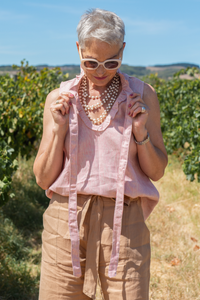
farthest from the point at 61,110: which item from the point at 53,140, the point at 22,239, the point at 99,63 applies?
the point at 22,239

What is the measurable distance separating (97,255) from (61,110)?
25.6 inches

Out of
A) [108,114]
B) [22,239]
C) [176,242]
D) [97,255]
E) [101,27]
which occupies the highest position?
[101,27]

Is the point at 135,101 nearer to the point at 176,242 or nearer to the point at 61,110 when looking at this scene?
the point at 61,110

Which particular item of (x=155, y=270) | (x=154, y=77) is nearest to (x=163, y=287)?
(x=155, y=270)

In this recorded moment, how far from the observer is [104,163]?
1501 mm

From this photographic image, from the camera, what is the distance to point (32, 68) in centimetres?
794

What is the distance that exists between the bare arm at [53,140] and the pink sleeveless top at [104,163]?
36 mm

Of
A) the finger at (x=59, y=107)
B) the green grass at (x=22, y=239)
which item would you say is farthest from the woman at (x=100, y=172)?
the green grass at (x=22, y=239)

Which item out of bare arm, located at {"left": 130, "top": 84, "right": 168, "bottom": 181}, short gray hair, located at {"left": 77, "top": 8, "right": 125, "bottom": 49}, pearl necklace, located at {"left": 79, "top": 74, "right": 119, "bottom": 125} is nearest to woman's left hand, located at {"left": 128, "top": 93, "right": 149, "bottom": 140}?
bare arm, located at {"left": 130, "top": 84, "right": 168, "bottom": 181}

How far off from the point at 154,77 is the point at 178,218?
815 centimetres

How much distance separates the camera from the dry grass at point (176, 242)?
3.05 m

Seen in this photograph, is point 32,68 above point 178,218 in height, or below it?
above

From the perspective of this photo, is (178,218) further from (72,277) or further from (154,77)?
(154,77)

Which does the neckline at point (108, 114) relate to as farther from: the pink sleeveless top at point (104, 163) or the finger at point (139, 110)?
the finger at point (139, 110)
